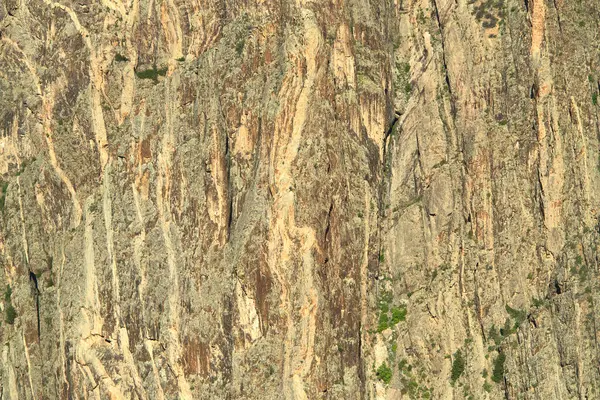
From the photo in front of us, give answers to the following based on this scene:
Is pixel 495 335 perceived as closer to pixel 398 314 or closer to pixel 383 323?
pixel 398 314

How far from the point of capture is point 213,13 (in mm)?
114188

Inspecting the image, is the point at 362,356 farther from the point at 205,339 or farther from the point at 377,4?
the point at 377,4

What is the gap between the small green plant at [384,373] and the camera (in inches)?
4407

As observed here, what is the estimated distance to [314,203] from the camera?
110 meters

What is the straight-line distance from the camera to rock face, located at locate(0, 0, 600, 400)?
109312 mm

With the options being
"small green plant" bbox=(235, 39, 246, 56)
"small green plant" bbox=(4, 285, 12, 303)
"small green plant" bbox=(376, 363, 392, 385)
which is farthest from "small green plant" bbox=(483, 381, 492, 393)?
"small green plant" bbox=(4, 285, 12, 303)

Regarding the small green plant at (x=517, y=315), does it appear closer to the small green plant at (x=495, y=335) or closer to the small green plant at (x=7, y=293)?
the small green plant at (x=495, y=335)

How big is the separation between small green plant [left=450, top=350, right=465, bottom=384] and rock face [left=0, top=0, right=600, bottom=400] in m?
0.28

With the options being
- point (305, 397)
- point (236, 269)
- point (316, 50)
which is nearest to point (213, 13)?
point (316, 50)

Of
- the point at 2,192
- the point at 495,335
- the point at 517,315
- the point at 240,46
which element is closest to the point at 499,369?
the point at 495,335

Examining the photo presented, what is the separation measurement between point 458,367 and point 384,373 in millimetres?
4465

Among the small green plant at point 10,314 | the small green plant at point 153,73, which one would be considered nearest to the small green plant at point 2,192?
the small green plant at point 10,314

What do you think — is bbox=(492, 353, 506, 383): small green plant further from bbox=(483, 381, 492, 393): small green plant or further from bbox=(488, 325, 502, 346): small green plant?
bbox=(488, 325, 502, 346): small green plant

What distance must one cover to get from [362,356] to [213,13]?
22838mm
